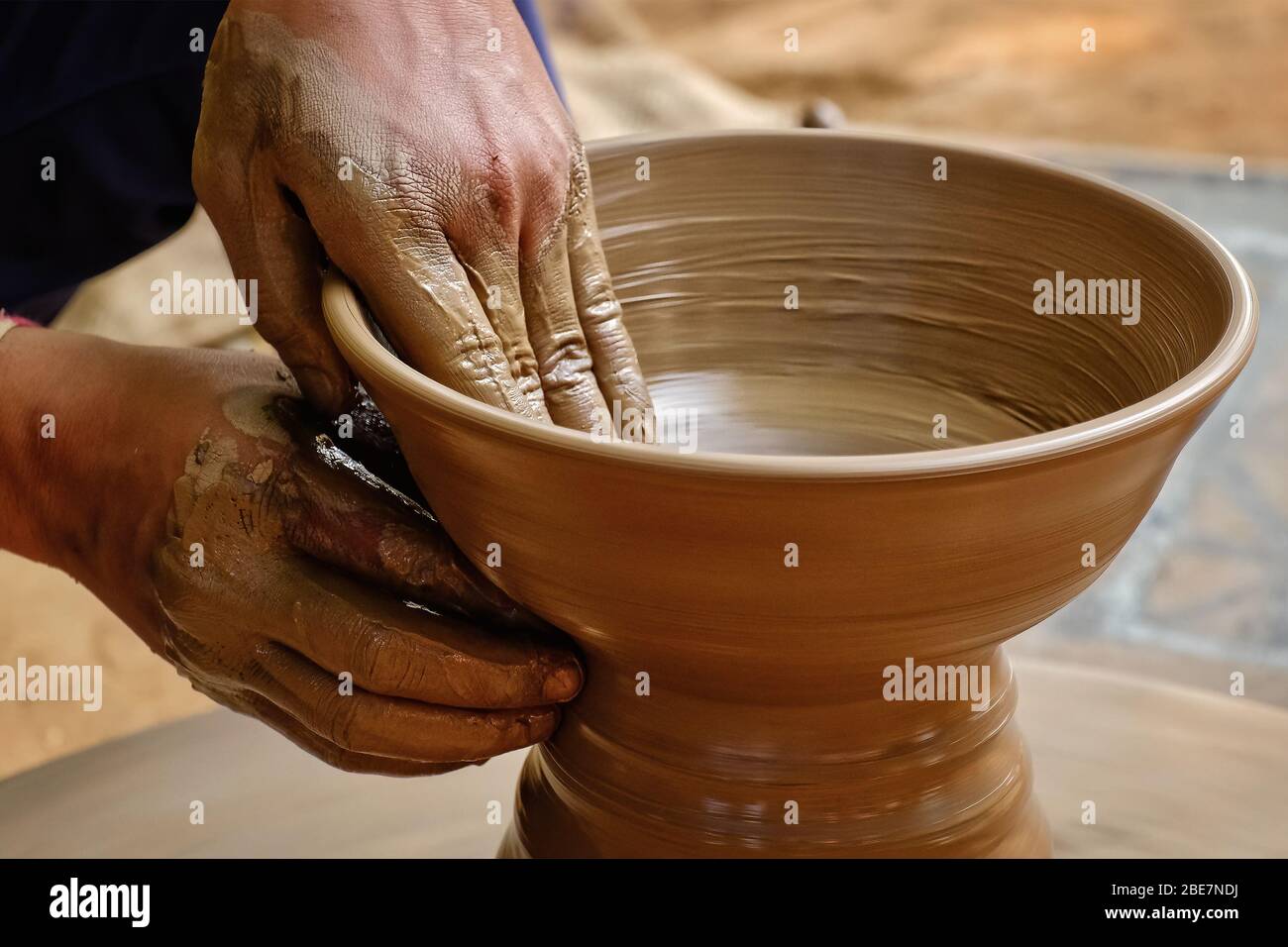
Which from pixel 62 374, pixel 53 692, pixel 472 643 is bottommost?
pixel 53 692

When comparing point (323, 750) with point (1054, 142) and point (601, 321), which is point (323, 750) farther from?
point (1054, 142)

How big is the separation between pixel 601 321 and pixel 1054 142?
3369 millimetres

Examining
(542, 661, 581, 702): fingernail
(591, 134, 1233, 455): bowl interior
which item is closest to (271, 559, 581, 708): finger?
(542, 661, 581, 702): fingernail

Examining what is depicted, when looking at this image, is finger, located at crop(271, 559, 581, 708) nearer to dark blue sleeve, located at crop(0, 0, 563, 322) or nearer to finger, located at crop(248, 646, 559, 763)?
finger, located at crop(248, 646, 559, 763)

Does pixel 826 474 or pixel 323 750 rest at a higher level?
pixel 826 474

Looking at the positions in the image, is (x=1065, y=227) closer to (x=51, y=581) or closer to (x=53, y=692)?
(x=53, y=692)

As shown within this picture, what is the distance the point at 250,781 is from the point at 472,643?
0.77 ft

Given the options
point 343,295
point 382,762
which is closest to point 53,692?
point 382,762

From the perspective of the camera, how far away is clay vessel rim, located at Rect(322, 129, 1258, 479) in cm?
52

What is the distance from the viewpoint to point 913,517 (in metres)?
0.54

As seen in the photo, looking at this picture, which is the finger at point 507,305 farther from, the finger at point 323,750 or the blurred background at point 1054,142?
the blurred background at point 1054,142

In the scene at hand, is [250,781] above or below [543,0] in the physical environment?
below

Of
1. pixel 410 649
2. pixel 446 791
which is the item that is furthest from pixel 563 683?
pixel 446 791

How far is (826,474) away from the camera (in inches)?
20.5
